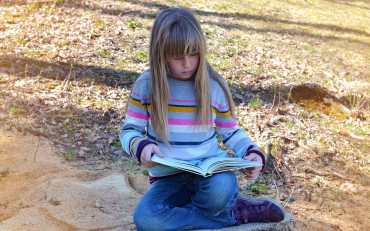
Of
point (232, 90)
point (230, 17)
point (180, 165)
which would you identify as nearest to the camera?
point (180, 165)

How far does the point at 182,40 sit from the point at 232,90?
10.5 feet

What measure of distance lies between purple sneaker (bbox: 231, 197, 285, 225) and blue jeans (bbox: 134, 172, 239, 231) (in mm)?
57

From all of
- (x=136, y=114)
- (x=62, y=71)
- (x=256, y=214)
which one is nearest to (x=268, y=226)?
(x=256, y=214)

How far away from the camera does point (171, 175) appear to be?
8.41 ft

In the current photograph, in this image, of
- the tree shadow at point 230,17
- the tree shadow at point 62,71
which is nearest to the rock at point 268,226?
the tree shadow at point 62,71

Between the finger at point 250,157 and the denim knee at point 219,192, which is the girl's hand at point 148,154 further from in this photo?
the finger at point 250,157

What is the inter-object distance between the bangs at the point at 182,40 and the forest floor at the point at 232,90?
5.45ft

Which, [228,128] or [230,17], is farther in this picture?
[230,17]

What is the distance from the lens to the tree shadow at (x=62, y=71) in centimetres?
506

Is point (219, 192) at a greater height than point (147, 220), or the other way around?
point (219, 192)

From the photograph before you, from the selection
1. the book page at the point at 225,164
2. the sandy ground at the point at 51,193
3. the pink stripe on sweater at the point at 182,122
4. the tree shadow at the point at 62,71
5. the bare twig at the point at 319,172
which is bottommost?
the bare twig at the point at 319,172

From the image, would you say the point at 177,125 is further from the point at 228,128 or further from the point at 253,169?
the point at 253,169

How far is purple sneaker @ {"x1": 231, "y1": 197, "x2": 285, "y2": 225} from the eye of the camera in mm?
2469

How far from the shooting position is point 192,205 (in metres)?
2.45
